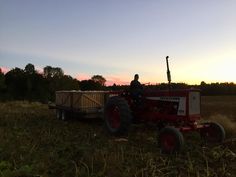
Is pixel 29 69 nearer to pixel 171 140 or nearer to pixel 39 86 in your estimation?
pixel 39 86

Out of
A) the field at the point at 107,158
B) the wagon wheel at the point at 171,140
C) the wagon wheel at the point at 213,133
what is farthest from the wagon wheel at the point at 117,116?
the wagon wheel at the point at 213,133

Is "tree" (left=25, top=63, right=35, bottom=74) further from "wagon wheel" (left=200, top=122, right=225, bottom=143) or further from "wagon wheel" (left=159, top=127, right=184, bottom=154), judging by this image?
"wagon wheel" (left=159, top=127, right=184, bottom=154)

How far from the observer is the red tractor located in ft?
31.3

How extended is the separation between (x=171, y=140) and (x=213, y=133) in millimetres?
2083

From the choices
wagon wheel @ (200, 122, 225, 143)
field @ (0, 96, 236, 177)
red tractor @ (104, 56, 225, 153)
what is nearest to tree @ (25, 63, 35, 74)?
red tractor @ (104, 56, 225, 153)

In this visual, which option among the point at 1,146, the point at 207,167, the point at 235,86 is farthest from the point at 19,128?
the point at 235,86

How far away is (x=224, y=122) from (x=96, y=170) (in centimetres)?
728

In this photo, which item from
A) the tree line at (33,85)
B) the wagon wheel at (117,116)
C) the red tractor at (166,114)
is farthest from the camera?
the tree line at (33,85)

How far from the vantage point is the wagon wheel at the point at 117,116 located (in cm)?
1143

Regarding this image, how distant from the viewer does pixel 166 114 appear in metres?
11.0

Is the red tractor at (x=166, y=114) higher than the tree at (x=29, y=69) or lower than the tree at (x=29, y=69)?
lower

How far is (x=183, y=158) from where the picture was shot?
8.64m

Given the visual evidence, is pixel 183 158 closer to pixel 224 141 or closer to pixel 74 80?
pixel 224 141

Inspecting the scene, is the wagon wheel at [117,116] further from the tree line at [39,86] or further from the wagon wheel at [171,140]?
the tree line at [39,86]
